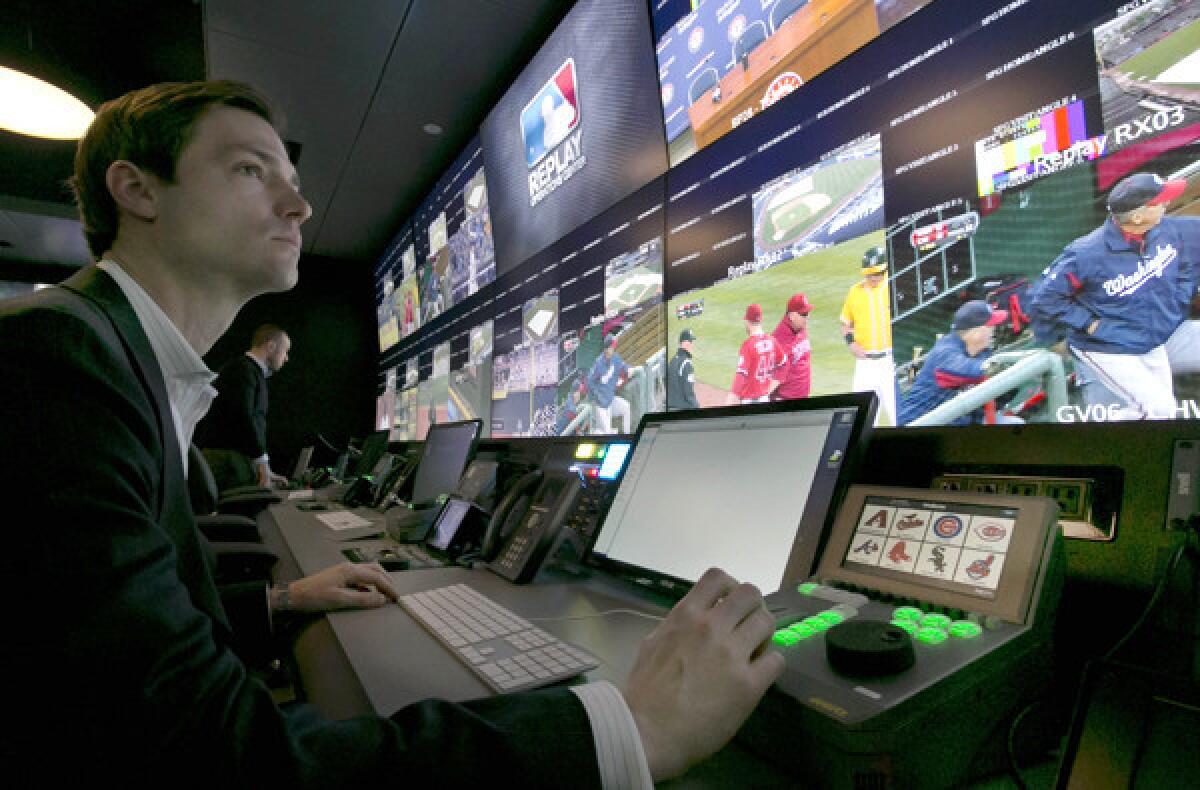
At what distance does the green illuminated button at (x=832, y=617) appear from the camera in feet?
2.04

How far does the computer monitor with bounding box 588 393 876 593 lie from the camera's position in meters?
0.81

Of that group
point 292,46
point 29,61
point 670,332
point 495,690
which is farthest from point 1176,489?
point 29,61

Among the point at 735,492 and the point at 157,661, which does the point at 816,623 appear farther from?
the point at 157,661

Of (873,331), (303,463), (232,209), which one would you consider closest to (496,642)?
(232,209)

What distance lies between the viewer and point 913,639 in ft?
1.81

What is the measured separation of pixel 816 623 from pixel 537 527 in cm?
73

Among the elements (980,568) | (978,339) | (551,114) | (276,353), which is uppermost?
(551,114)

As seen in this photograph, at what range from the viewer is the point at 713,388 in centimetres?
167

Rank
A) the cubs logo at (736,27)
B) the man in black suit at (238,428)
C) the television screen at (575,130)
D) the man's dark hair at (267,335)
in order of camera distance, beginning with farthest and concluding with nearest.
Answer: the man's dark hair at (267,335)
the man in black suit at (238,428)
the television screen at (575,130)
the cubs logo at (736,27)

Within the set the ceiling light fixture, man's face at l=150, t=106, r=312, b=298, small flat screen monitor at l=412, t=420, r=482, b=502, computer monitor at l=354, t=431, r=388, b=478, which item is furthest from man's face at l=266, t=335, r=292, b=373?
man's face at l=150, t=106, r=312, b=298

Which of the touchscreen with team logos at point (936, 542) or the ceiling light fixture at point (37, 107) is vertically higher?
the ceiling light fixture at point (37, 107)

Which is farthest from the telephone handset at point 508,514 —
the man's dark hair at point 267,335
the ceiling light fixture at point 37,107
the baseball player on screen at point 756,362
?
the man's dark hair at point 267,335

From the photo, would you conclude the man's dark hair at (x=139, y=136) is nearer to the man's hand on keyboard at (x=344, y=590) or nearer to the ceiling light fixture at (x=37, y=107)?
the man's hand on keyboard at (x=344, y=590)

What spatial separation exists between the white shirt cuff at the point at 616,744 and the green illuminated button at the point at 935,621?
0.30 m
